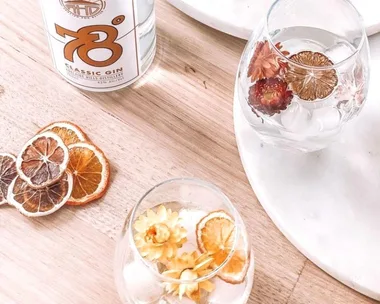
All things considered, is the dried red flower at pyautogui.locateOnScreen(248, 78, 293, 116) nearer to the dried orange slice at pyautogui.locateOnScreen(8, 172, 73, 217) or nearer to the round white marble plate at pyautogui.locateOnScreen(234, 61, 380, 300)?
the round white marble plate at pyautogui.locateOnScreen(234, 61, 380, 300)

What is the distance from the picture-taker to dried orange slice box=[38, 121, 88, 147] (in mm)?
855

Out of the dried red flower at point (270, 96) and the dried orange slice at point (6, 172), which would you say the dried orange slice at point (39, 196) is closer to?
the dried orange slice at point (6, 172)

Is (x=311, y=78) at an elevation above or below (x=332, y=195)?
above

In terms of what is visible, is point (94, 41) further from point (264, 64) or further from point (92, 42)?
point (264, 64)

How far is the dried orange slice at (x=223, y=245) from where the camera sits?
2.33 feet

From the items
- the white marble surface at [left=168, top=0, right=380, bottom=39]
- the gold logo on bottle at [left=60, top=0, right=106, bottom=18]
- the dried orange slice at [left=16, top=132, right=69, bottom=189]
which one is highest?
the gold logo on bottle at [left=60, top=0, right=106, bottom=18]

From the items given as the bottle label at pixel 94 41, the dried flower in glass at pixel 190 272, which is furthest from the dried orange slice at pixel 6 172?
→ the dried flower in glass at pixel 190 272

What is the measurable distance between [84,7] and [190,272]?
26cm

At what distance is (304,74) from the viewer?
77 cm

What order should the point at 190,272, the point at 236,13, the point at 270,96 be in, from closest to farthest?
the point at 190,272 → the point at 270,96 → the point at 236,13

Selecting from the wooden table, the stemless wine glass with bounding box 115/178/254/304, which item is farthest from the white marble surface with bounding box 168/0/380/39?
the stemless wine glass with bounding box 115/178/254/304

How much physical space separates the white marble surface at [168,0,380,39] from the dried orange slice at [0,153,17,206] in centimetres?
26

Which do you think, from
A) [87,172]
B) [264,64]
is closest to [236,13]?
[264,64]

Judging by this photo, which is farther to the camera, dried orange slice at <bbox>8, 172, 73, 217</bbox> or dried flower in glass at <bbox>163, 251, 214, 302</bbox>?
dried orange slice at <bbox>8, 172, 73, 217</bbox>
